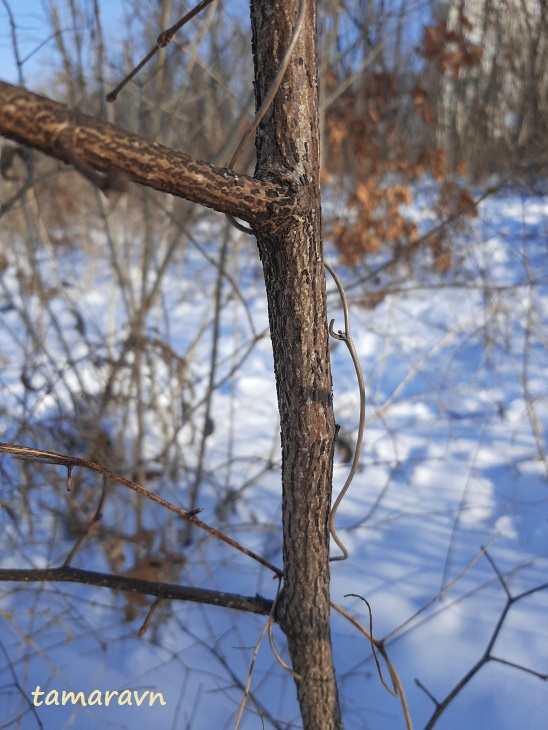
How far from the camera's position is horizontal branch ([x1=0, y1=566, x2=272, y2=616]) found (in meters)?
0.61

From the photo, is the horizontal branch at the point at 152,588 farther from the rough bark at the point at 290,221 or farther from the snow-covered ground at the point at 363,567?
the snow-covered ground at the point at 363,567

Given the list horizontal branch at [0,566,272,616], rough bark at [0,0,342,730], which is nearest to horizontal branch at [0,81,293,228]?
rough bark at [0,0,342,730]

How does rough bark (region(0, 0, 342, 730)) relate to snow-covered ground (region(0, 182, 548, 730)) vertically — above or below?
above

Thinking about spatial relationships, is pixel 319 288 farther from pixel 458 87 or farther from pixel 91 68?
pixel 458 87

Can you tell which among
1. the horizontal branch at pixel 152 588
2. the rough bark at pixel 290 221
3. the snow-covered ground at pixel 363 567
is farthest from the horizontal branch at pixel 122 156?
the snow-covered ground at pixel 363 567

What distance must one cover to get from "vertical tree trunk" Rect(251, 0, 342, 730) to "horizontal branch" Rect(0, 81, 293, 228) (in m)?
0.04

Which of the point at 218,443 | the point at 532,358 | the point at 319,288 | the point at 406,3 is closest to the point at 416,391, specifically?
the point at 532,358

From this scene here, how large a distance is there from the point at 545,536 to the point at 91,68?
1694 millimetres

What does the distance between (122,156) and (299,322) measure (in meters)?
0.21

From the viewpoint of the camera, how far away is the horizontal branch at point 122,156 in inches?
11.8

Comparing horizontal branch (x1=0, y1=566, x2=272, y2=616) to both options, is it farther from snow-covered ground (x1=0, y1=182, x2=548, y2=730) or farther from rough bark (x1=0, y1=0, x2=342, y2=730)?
snow-covered ground (x1=0, y1=182, x2=548, y2=730)

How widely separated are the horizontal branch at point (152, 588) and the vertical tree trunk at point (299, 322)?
0.12 feet

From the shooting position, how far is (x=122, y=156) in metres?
0.33

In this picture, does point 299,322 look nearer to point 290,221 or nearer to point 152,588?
point 290,221
